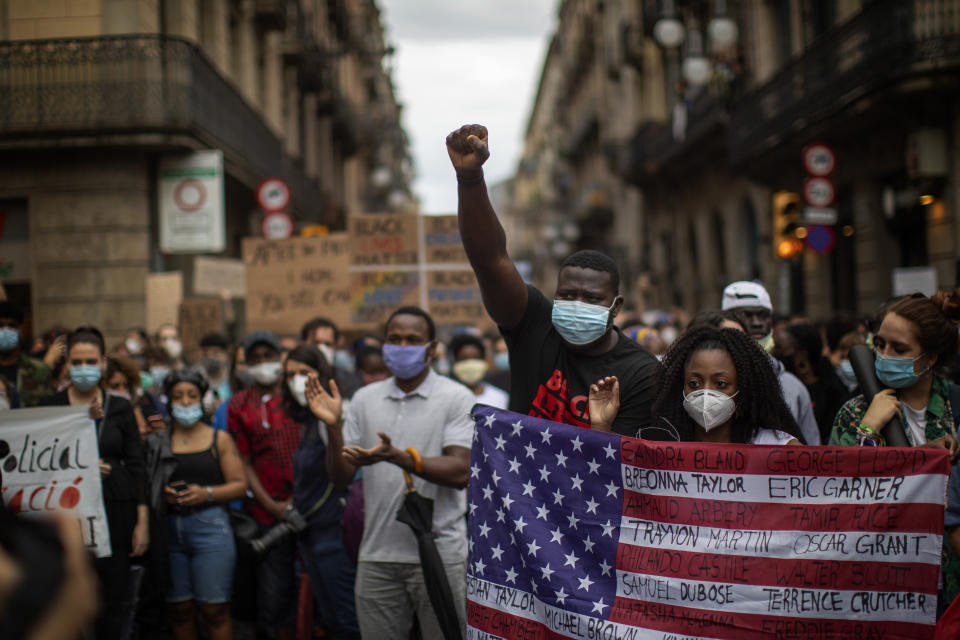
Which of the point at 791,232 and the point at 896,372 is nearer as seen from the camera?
the point at 896,372

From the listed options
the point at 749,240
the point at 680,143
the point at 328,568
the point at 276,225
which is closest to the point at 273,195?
the point at 276,225

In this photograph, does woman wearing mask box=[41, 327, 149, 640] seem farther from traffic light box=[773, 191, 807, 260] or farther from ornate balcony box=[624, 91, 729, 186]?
ornate balcony box=[624, 91, 729, 186]

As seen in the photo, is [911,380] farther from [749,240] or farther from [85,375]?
[749,240]

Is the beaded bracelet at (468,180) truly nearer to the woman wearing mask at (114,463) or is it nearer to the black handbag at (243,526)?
the woman wearing mask at (114,463)

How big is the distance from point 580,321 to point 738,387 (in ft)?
2.01

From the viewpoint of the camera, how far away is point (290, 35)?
26.4 meters

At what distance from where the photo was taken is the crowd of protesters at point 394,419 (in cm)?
343

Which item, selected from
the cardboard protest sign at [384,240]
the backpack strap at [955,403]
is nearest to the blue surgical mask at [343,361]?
the cardboard protest sign at [384,240]

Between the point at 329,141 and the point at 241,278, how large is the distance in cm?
2198

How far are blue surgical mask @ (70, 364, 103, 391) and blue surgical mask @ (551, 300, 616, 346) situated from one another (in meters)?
3.18

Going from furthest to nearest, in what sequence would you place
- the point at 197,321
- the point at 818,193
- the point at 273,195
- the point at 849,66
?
1. the point at 849,66
2. the point at 818,193
3. the point at 273,195
4. the point at 197,321

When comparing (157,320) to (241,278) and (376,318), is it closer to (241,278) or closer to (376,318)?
(241,278)

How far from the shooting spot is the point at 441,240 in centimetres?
948

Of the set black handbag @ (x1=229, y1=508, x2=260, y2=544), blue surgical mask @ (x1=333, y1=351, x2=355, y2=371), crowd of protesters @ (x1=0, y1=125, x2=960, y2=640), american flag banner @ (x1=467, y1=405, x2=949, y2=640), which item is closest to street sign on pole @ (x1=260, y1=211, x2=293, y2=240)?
blue surgical mask @ (x1=333, y1=351, x2=355, y2=371)
